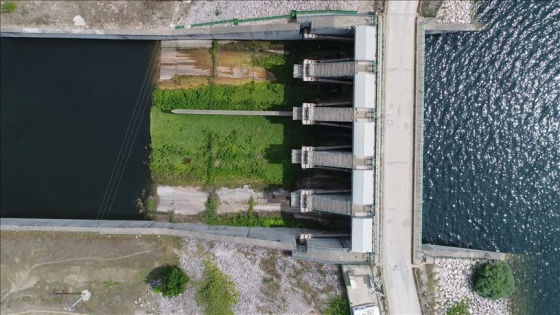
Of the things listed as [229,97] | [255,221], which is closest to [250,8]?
[229,97]

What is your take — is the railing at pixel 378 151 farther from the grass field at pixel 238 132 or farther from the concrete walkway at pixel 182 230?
the concrete walkway at pixel 182 230

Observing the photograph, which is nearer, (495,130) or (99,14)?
(495,130)

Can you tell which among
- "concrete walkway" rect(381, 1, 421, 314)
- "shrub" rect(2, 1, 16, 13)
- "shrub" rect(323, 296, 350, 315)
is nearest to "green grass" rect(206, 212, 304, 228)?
"shrub" rect(323, 296, 350, 315)

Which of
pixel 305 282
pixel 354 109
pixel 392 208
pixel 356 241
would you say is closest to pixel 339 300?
pixel 305 282

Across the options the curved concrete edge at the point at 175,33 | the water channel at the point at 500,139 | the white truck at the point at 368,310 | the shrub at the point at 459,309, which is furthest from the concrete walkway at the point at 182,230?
the curved concrete edge at the point at 175,33

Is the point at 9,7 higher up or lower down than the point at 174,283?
higher up

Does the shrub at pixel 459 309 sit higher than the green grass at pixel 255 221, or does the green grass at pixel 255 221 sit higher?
the green grass at pixel 255 221

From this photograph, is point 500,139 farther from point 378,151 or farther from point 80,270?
point 80,270
